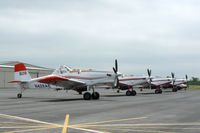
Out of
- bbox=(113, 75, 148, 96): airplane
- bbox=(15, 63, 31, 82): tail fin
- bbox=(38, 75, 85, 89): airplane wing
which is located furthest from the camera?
bbox=(113, 75, 148, 96): airplane

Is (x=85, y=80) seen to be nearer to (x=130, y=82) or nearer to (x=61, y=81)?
(x=61, y=81)

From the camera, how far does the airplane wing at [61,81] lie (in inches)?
754

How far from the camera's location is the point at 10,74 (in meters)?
70.1

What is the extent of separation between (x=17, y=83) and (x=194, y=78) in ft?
473

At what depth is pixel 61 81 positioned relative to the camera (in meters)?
20.0

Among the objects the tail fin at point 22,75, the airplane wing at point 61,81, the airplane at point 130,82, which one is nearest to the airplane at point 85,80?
the airplane wing at point 61,81

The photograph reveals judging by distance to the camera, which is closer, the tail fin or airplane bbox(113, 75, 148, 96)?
the tail fin

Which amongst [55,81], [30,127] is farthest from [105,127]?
[55,81]

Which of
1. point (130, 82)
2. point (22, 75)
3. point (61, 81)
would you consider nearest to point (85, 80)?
point (61, 81)

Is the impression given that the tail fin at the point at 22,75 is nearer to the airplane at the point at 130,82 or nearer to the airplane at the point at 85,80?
the airplane at the point at 85,80

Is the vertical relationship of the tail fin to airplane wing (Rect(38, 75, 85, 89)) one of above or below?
above

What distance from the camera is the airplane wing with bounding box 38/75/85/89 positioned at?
19.1m

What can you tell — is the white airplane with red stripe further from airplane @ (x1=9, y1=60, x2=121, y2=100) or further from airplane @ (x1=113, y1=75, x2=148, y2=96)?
airplane @ (x1=9, y1=60, x2=121, y2=100)

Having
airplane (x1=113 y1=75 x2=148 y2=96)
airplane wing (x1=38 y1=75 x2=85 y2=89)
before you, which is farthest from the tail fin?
airplane (x1=113 y1=75 x2=148 y2=96)
